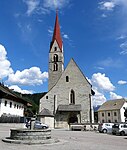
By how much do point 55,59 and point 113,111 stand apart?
1174 inches

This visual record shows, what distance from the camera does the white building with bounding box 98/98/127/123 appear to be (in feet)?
236

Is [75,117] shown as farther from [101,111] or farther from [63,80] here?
[101,111]

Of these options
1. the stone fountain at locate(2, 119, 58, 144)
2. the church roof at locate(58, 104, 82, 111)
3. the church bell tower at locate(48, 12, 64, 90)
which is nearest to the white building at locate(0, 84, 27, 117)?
the church roof at locate(58, 104, 82, 111)

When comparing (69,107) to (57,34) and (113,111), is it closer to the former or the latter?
(57,34)

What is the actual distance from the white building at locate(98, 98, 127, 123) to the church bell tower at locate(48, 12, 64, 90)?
2713 centimetres

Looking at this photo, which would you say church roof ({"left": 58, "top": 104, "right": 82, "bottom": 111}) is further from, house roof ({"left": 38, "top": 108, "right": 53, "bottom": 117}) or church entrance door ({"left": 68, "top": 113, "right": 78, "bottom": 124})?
house roof ({"left": 38, "top": 108, "right": 53, "bottom": 117})

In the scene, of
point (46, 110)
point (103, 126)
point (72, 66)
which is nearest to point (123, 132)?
point (103, 126)

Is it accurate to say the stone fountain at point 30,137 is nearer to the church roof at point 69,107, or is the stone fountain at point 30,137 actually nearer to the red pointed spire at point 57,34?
the church roof at point 69,107

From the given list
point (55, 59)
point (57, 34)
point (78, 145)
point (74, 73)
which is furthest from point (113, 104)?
point (78, 145)

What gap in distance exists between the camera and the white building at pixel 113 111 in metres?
71.9

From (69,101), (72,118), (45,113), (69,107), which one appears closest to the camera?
(45,113)

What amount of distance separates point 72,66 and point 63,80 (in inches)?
161

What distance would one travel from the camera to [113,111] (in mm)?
74688

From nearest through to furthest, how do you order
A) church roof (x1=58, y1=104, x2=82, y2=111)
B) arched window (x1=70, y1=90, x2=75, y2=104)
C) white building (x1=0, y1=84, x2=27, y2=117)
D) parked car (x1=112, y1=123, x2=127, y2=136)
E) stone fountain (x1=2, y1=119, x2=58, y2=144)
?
stone fountain (x1=2, y1=119, x2=58, y2=144), parked car (x1=112, y1=123, x2=127, y2=136), white building (x1=0, y1=84, x2=27, y2=117), church roof (x1=58, y1=104, x2=82, y2=111), arched window (x1=70, y1=90, x2=75, y2=104)
